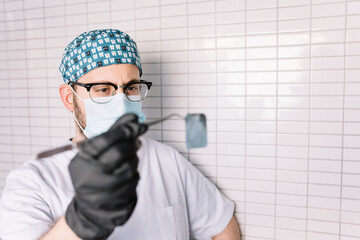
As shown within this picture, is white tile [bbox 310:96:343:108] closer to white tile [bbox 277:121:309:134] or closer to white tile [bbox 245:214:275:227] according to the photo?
white tile [bbox 277:121:309:134]

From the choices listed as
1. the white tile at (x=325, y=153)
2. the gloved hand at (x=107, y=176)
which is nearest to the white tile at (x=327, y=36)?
the white tile at (x=325, y=153)

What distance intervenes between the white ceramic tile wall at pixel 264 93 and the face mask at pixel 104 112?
0.41 metres

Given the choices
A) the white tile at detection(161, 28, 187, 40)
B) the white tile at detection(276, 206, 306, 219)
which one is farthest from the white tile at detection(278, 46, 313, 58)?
the white tile at detection(276, 206, 306, 219)

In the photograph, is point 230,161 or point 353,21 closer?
point 353,21

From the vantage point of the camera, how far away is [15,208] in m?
0.90

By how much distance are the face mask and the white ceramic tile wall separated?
1.34ft

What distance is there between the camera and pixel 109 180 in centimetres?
62

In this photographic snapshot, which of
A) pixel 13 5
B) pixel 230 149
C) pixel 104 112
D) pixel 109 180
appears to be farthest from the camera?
pixel 13 5

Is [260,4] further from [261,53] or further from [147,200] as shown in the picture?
[147,200]

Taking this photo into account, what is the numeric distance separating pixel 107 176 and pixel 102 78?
552 mm

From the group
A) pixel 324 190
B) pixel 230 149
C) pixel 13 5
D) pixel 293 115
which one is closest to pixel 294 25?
pixel 293 115

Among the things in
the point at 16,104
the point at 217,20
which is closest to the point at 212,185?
the point at 217,20

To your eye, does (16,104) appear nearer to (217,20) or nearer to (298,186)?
(217,20)

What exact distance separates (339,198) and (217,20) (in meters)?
0.97
